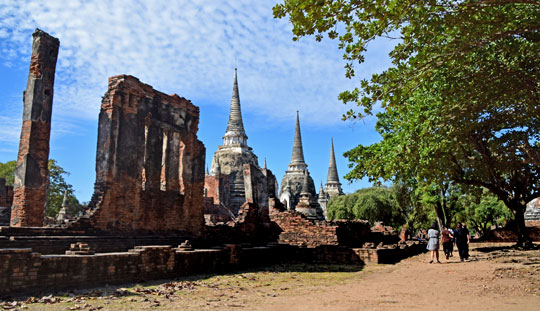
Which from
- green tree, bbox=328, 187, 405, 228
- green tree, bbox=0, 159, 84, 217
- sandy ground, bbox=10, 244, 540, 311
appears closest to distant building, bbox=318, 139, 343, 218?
green tree, bbox=328, 187, 405, 228

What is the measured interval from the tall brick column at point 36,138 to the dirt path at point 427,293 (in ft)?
27.2

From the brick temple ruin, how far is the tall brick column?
0.09 feet

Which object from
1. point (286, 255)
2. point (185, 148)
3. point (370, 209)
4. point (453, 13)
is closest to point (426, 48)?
point (453, 13)

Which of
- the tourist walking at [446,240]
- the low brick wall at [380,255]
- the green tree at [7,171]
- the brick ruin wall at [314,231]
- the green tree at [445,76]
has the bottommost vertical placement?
the low brick wall at [380,255]

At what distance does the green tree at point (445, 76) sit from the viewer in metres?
6.10

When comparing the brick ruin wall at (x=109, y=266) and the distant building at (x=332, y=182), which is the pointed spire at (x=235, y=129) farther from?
the brick ruin wall at (x=109, y=266)

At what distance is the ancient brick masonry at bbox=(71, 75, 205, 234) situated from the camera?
12.9 m

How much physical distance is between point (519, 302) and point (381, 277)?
3.89 metres

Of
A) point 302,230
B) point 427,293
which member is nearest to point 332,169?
point 302,230

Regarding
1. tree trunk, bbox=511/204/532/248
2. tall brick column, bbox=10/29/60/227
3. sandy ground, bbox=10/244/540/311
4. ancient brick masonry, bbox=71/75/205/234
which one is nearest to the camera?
sandy ground, bbox=10/244/540/311

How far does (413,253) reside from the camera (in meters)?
17.4

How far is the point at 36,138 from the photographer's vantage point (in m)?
12.2

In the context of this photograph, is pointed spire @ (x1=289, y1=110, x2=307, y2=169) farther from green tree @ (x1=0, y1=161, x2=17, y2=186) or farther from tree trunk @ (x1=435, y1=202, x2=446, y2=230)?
tree trunk @ (x1=435, y1=202, x2=446, y2=230)

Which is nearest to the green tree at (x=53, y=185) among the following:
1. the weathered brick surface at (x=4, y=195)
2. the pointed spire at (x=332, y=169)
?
the weathered brick surface at (x=4, y=195)
